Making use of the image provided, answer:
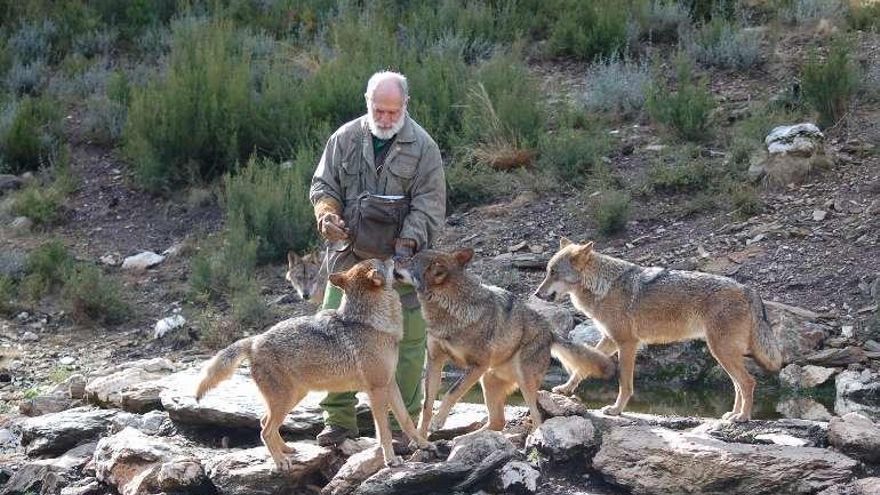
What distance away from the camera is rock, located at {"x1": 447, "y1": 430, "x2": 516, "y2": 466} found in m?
8.23

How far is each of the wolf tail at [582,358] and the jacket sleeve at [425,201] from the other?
1189mm

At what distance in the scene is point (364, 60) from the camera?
1877cm

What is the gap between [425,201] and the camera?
8.68m

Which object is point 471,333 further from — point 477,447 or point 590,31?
point 590,31

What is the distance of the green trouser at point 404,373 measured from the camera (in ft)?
29.7

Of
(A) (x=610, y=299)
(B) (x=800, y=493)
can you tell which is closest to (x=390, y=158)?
(A) (x=610, y=299)

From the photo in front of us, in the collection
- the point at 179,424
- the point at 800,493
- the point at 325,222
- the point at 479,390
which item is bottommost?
the point at 479,390

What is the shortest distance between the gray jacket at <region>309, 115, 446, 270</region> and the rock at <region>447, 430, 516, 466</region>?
4.29ft

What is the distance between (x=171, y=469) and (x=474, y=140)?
30.6 feet

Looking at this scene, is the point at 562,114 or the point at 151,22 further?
the point at 151,22

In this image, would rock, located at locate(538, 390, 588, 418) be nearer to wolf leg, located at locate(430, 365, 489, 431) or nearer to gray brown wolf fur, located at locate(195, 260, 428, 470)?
wolf leg, located at locate(430, 365, 489, 431)

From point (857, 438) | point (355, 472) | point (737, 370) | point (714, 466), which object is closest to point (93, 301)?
point (355, 472)

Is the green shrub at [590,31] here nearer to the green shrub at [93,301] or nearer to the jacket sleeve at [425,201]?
the green shrub at [93,301]

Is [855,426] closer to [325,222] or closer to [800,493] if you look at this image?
[800,493]
